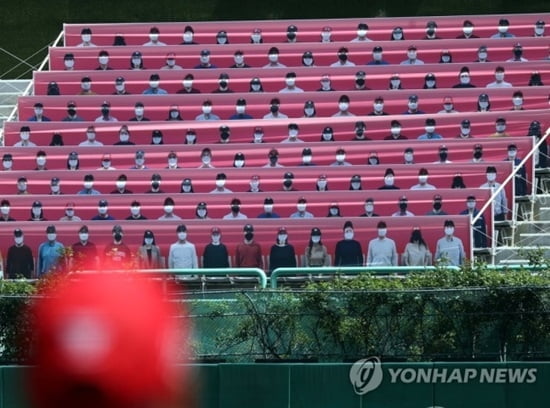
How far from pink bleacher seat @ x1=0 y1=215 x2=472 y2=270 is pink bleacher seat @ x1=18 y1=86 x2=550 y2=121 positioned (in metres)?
4.14

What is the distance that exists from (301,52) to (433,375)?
15159mm

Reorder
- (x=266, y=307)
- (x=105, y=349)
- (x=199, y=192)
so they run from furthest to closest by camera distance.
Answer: (x=199, y=192), (x=266, y=307), (x=105, y=349)

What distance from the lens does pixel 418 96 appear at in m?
25.2

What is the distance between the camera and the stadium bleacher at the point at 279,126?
21625 mm

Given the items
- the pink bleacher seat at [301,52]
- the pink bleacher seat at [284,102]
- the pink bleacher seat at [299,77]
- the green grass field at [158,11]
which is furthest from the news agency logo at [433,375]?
the green grass field at [158,11]

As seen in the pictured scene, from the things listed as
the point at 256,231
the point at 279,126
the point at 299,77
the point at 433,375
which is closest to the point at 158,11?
the point at 299,77

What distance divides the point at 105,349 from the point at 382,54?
2425cm

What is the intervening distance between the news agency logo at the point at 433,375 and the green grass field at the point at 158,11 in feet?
62.1

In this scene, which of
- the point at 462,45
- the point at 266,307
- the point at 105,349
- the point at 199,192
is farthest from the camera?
the point at 462,45

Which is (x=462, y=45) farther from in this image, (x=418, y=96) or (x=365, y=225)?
(x=365, y=225)

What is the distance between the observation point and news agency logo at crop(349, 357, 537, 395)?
42.3 feet

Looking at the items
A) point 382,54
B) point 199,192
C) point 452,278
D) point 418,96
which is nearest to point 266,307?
point 452,278

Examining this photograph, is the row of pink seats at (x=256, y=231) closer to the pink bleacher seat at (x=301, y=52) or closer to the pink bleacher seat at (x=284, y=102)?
the pink bleacher seat at (x=284, y=102)

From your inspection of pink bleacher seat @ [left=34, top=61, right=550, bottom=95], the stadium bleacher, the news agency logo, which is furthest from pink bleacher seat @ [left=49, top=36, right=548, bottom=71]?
the news agency logo
